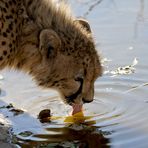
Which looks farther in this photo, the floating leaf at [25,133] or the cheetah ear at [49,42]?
the floating leaf at [25,133]

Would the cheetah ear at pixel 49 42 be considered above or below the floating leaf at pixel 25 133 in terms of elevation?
above

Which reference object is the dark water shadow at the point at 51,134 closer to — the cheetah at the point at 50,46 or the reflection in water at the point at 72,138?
the reflection in water at the point at 72,138

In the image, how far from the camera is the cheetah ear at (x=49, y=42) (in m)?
5.49

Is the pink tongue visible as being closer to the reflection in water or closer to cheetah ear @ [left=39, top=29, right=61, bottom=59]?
the reflection in water

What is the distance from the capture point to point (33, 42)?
571cm

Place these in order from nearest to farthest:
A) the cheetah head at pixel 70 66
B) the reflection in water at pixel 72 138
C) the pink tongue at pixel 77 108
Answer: the reflection in water at pixel 72 138
the cheetah head at pixel 70 66
the pink tongue at pixel 77 108

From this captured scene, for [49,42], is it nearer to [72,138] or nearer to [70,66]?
[70,66]

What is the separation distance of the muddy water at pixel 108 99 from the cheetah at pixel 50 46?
31cm

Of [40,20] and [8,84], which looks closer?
[40,20]

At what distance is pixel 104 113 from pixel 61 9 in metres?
1.06

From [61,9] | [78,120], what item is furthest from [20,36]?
[78,120]

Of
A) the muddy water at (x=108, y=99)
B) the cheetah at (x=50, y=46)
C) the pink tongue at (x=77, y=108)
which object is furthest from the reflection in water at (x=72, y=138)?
the cheetah at (x=50, y=46)

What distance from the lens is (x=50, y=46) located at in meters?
5.54

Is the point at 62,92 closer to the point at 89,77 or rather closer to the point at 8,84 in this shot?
the point at 89,77
